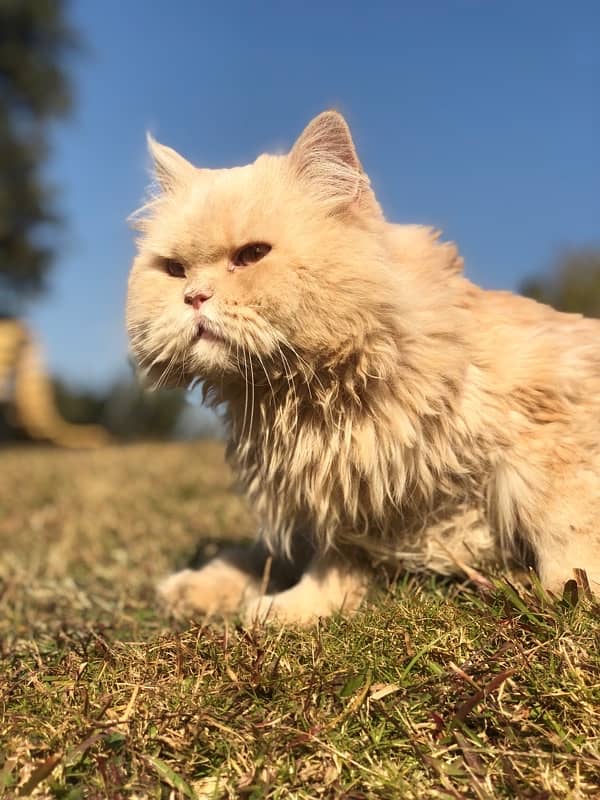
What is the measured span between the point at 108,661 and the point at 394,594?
0.76 meters

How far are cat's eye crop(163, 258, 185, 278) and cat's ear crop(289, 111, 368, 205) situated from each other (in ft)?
1.31

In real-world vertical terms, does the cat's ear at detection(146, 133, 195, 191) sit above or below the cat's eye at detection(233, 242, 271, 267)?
above

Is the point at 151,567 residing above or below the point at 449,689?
below

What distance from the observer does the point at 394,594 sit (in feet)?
6.46

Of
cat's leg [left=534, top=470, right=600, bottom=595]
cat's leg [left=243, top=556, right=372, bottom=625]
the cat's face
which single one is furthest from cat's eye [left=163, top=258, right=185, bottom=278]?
cat's leg [left=534, top=470, right=600, bottom=595]

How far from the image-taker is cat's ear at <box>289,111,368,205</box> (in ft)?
6.15

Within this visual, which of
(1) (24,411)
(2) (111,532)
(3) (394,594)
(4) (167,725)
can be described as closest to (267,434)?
(3) (394,594)

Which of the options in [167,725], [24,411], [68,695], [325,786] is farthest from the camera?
[24,411]

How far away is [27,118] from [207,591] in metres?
14.8

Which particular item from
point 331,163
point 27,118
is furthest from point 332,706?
point 27,118

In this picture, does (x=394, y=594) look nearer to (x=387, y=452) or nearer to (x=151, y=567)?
(x=387, y=452)

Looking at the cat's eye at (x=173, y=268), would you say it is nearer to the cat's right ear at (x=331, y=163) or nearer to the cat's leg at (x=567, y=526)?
the cat's right ear at (x=331, y=163)

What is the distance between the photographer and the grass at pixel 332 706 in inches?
49.1

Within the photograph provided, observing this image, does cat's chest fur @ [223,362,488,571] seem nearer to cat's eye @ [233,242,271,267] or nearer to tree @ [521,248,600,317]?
cat's eye @ [233,242,271,267]
